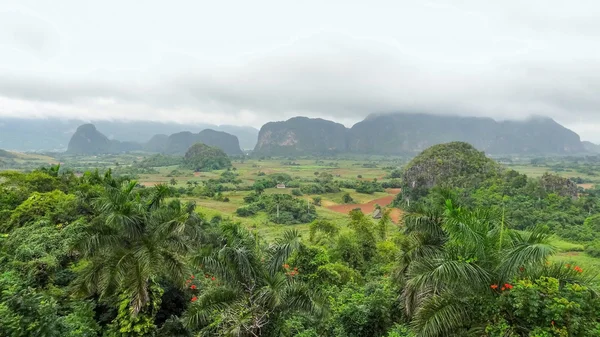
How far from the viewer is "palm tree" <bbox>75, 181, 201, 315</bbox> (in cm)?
746

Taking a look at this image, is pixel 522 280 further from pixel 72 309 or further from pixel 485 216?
pixel 72 309

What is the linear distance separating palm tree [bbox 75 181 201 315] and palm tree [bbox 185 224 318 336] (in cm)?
127

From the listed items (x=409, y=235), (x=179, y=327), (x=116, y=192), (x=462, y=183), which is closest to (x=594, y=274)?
(x=409, y=235)

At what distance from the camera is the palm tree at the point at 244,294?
6.47 m

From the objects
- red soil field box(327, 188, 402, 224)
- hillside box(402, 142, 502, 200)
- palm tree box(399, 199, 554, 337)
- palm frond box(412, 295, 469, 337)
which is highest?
palm tree box(399, 199, 554, 337)

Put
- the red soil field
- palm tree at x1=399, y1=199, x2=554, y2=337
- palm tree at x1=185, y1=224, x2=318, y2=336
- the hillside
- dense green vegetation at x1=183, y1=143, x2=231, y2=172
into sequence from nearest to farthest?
palm tree at x1=399, y1=199, x2=554, y2=337, palm tree at x1=185, y1=224, x2=318, y2=336, the red soil field, the hillside, dense green vegetation at x1=183, y1=143, x2=231, y2=172

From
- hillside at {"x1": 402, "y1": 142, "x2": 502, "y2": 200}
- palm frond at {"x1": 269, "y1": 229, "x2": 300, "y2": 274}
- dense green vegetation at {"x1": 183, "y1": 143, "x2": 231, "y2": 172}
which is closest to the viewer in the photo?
palm frond at {"x1": 269, "y1": 229, "x2": 300, "y2": 274}

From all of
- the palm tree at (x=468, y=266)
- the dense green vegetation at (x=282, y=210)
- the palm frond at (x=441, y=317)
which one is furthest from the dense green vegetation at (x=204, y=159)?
the palm frond at (x=441, y=317)

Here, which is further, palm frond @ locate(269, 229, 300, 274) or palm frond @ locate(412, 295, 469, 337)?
palm frond @ locate(269, 229, 300, 274)

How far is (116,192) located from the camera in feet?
28.1

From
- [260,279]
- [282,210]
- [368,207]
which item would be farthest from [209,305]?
[368,207]

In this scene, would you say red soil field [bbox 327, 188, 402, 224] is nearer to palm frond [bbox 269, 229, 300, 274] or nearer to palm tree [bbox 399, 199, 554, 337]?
palm frond [bbox 269, 229, 300, 274]

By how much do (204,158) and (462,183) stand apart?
8023 centimetres

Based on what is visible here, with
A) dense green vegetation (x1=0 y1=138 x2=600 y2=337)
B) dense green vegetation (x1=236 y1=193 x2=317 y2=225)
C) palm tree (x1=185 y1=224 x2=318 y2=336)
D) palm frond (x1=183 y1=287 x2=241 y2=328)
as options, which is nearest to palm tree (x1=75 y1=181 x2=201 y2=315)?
dense green vegetation (x1=0 y1=138 x2=600 y2=337)
